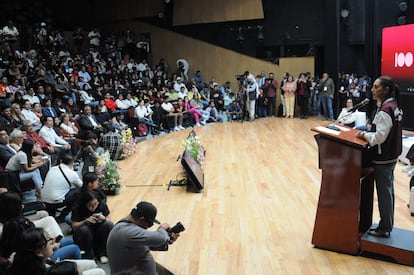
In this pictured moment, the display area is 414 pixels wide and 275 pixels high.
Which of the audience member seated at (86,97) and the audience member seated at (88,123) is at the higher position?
the audience member seated at (86,97)

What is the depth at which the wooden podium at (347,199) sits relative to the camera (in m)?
3.62

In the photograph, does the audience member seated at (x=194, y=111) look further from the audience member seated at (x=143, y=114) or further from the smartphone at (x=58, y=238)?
the smartphone at (x=58, y=238)

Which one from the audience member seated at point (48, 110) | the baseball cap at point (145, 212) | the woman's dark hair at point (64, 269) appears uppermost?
the audience member seated at point (48, 110)

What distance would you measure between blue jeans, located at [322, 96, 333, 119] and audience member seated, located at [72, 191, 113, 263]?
9649mm

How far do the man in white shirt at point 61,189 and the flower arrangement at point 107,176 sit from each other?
105cm

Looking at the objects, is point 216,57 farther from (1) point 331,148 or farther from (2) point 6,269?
(2) point 6,269

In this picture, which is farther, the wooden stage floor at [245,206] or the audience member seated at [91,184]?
the audience member seated at [91,184]

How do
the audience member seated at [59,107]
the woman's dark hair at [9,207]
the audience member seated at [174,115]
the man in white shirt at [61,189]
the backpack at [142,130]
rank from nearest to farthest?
1. the woman's dark hair at [9,207]
2. the man in white shirt at [61,189]
3. the audience member seated at [59,107]
4. the backpack at [142,130]
5. the audience member seated at [174,115]

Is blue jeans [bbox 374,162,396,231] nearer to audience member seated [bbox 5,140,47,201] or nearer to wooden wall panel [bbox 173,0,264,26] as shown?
audience member seated [bbox 5,140,47,201]

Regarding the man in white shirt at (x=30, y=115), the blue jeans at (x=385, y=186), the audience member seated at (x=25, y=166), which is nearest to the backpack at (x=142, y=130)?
the man in white shirt at (x=30, y=115)

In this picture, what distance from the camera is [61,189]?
4.71 m

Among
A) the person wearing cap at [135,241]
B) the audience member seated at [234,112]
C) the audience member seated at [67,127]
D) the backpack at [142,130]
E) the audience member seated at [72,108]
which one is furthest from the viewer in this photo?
the audience member seated at [234,112]

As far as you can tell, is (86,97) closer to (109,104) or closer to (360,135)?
(109,104)

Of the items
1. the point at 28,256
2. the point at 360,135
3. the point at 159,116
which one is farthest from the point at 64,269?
the point at 159,116
